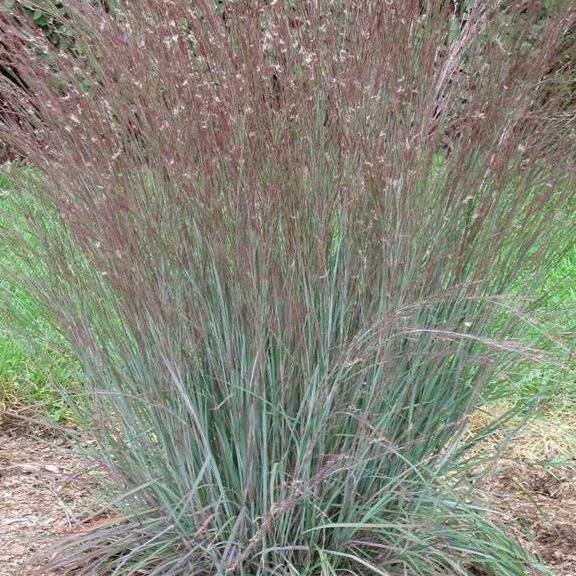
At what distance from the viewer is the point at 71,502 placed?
3254mm

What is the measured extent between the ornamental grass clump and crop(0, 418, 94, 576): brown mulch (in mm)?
283

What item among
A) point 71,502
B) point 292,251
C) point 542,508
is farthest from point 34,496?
point 542,508

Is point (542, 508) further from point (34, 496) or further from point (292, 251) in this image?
point (34, 496)

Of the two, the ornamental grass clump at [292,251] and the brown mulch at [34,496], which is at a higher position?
the ornamental grass clump at [292,251]

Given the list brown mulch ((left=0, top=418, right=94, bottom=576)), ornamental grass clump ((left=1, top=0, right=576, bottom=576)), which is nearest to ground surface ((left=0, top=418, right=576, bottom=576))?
brown mulch ((left=0, top=418, right=94, bottom=576))

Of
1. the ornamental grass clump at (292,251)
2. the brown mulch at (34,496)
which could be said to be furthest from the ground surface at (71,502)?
the ornamental grass clump at (292,251)

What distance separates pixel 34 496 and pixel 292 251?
5.41 ft

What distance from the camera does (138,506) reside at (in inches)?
103

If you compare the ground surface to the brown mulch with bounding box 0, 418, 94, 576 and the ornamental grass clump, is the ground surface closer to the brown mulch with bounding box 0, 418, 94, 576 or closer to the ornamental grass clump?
the brown mulch with bounding box 0, 418, 94, 576

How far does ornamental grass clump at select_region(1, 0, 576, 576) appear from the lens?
224 cm

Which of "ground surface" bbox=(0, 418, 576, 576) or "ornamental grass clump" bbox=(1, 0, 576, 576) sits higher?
"ornamental grass clump" bbox=(1, 0, 576, 576)

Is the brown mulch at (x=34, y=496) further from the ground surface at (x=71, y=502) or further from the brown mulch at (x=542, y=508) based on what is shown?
the brown mulch at (x=542, y=508)

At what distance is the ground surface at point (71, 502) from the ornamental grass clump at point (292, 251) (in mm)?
345

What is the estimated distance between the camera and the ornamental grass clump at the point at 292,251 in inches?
88.4
